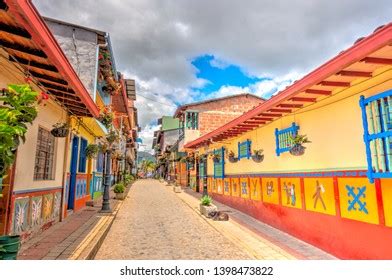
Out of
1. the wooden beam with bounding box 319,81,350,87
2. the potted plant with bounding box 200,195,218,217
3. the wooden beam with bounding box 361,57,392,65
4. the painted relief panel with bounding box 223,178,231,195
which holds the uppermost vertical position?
the wooden beam with bounding box 319,81,350,87

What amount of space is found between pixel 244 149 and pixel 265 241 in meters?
4.86

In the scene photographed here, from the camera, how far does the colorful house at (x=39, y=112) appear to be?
146 inches

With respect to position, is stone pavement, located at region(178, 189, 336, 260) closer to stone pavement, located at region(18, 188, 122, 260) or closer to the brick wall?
stone pavement, located at region(18, 188, 122, 260)

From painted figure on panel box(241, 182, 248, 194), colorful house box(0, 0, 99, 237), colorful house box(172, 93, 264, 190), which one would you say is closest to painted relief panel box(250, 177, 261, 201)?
painted figure on panel box(241, 182, 248, 194)

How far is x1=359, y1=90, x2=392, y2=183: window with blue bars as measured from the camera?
4.48 metres

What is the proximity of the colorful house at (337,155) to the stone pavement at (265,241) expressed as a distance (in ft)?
0.88

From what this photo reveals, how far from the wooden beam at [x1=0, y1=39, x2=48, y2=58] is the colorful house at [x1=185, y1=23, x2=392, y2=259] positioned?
15.2 feet

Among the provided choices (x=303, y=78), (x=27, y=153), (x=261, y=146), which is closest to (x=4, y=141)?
(x=27, y=153)

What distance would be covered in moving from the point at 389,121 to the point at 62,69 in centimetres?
559

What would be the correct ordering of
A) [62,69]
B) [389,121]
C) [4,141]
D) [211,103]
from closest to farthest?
[4,141]
[389,121]
[62,69]
[211,103]

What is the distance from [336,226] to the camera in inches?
226

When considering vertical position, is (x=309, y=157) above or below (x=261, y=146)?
below

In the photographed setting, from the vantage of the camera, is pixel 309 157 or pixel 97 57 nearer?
pixel 309 157

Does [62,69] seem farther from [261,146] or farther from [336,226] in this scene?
[261,146]
